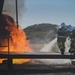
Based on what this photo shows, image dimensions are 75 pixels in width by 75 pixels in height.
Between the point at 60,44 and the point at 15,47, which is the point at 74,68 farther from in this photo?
the point at 15,47

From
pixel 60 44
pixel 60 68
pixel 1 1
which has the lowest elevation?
pixel 60 68

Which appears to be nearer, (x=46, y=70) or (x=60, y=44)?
(x=46, y=70)

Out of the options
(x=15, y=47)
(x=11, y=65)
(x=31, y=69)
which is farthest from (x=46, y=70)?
(x=15, y=47)

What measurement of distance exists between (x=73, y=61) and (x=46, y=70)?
314 cm

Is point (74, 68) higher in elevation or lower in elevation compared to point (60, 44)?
lower

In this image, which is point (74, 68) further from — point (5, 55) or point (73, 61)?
point (5, 55)

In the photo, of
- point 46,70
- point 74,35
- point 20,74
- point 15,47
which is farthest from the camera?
point 15,47

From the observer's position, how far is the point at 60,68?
667 inches

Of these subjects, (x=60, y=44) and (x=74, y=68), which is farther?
(x=60, y=44)

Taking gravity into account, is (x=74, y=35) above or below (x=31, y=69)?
above

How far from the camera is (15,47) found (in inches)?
821

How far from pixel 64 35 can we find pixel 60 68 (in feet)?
7.81

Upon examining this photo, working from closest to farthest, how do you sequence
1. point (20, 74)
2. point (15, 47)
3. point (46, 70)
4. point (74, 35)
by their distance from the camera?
1. point (20, 74)
2. point (46, 70)
3. point (74, 35)
4. point (15, 47)

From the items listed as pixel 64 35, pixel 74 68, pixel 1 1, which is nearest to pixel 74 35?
pixel 64 35
